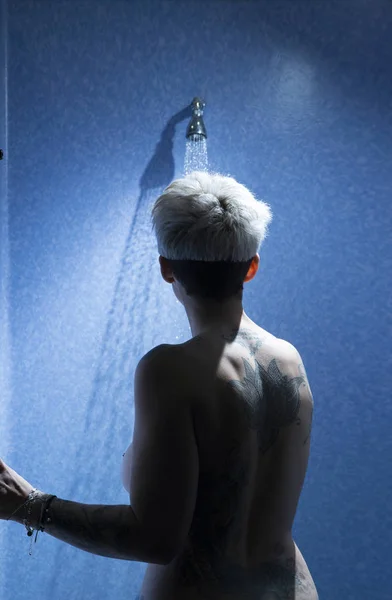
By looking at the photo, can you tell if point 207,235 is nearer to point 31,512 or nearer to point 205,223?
point 205,223

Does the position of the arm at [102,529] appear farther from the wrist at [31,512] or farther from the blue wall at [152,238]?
the blue wall at [152,238]

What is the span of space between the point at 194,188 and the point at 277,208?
101 centimetres

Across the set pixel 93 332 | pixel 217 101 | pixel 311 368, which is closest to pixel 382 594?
pixel 311 368

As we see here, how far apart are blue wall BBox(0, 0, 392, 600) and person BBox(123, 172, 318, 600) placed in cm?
83

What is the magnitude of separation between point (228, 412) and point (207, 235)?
0.79ft

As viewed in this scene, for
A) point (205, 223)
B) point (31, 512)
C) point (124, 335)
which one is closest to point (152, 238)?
point (124, 335)

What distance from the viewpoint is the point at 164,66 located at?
1.89 meters

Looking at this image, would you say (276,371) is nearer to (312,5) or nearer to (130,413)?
(130,413)

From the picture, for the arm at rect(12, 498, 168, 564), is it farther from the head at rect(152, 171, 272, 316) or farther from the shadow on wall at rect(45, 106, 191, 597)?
the shadow on wall at rect(45, 106, 191, 597)

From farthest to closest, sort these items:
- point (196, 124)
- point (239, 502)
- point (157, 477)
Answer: point (196, 124) < point (239, 502) < point (157, 477)

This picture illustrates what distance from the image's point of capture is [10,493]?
0.95 metres

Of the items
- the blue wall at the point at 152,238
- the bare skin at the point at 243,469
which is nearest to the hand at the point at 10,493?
the bare skin at the point at 243,469

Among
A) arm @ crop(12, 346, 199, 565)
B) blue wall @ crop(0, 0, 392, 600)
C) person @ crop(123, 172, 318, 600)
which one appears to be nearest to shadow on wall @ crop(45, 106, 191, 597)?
blue wall @ crop(0, 0, 392, 600)

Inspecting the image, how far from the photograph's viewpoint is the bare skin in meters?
0.94
